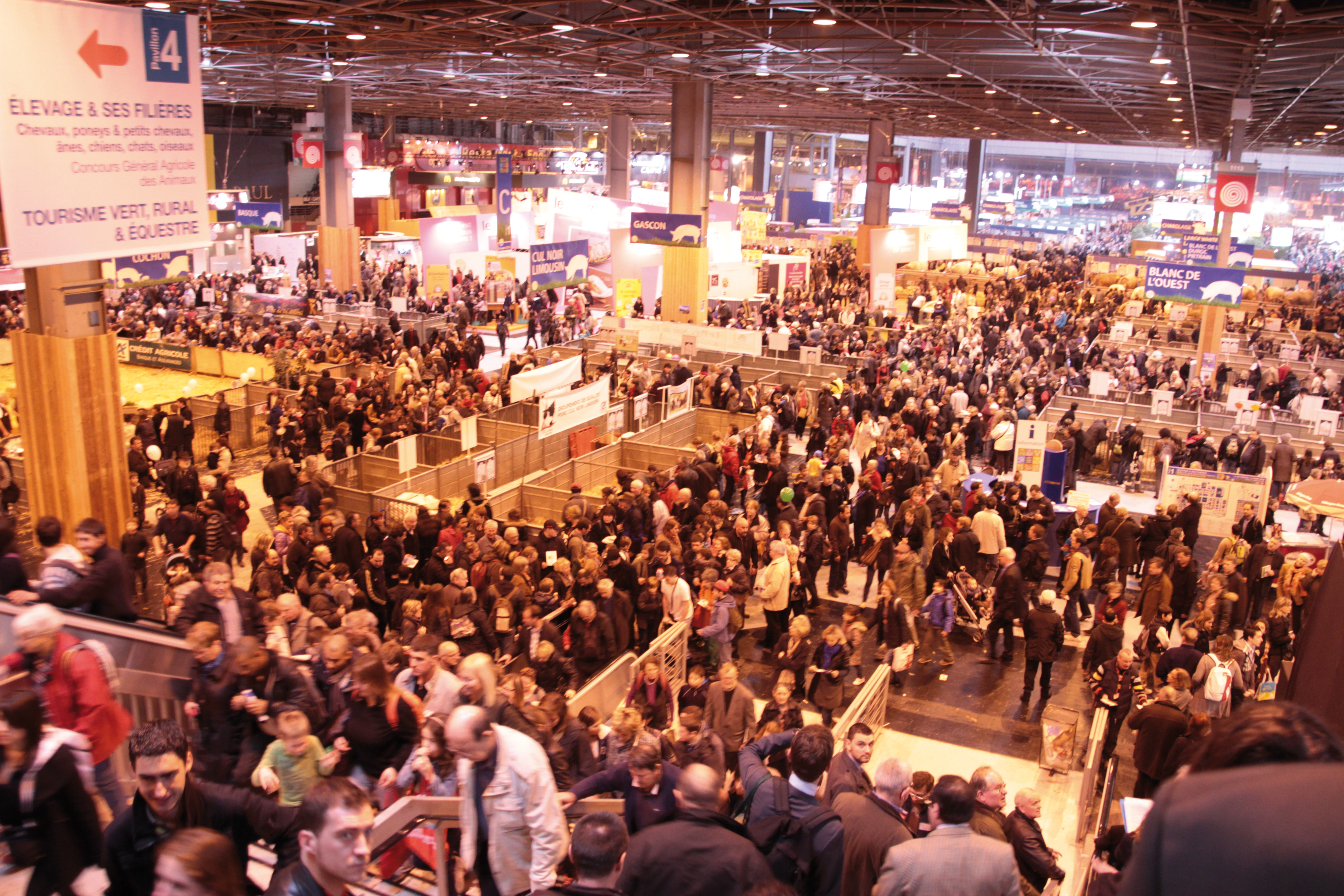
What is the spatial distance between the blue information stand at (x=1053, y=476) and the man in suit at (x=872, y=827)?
1245cm

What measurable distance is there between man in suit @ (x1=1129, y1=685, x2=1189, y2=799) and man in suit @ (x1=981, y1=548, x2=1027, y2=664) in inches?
104

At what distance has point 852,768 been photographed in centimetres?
539

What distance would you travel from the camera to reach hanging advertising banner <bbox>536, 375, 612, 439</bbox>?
15172mm

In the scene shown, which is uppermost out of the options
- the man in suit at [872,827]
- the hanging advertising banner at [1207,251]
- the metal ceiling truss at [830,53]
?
the metal ceiling truss at [830,53]

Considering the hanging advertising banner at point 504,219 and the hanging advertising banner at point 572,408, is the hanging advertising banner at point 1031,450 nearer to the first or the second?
the hanging advertising banner at point 572,408

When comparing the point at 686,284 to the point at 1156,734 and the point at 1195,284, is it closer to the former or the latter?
the point at 1195,284

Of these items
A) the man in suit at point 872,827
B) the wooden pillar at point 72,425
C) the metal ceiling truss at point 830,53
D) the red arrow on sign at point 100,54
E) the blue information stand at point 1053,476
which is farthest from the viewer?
the metal ceiling truss at point 830,53

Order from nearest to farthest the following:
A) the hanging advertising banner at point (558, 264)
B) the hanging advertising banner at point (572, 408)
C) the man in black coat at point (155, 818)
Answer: the man in black coat at point (155, 818) < the hanging advertising banner at point (572, 408) < the hanging advertising banner at point (558, 264)

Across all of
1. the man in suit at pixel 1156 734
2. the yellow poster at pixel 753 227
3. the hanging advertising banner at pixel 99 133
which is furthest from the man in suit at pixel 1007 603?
the yellow poster at pixel 753 227

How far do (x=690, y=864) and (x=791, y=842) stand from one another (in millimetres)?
749

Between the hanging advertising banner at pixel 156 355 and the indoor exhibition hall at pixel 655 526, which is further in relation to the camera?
the hanging advertising banner at pixel 156 355

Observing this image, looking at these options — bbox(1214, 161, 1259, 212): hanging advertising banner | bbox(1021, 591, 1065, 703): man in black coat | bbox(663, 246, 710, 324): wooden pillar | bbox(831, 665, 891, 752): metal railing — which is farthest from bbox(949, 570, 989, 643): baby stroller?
bbox(663, 246, 710, 324): wooden pillar

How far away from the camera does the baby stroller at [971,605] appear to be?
11.6m

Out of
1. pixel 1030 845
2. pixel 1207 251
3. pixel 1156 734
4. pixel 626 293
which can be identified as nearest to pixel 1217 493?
pixel 1156 734
